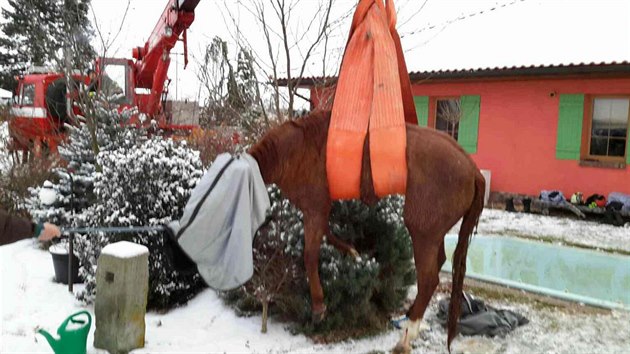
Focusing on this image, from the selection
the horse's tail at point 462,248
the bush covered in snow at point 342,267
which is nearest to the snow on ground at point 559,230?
the bush covered in snow at point 342,267

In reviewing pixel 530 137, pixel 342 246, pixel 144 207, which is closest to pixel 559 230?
pixel 530 137

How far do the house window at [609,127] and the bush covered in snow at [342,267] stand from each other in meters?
7.46

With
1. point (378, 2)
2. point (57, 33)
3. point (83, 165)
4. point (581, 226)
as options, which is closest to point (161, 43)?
point (57, 33)

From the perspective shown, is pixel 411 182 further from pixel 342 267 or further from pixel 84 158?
pixel 84 158

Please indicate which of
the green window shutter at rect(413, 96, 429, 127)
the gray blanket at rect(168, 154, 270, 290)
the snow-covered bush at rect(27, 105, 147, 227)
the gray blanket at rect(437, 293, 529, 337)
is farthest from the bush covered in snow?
the green window shutter at rect(413, 96, 429, 127)

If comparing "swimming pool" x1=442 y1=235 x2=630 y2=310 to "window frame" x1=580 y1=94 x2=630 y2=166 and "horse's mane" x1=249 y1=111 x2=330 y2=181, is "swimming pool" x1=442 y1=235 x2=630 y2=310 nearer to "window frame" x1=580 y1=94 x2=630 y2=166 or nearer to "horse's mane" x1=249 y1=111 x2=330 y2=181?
"horse's mane" x1=249 y1=111 x2=330 y2=181

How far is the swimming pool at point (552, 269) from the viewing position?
5.06m

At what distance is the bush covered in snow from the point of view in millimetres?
3656

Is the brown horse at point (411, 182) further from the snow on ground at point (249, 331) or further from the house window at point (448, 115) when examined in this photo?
the house window at point (448, 115)

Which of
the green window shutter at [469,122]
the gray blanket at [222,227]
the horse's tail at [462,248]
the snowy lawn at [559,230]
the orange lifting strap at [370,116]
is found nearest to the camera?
the gray blanket at [222,227]

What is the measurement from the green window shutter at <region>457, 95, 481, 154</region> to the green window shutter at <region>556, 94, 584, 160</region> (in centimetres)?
175

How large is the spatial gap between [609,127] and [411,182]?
28.0ft

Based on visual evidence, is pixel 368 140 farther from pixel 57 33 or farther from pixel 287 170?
pixel 57 33

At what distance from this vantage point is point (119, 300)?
11.4ft
